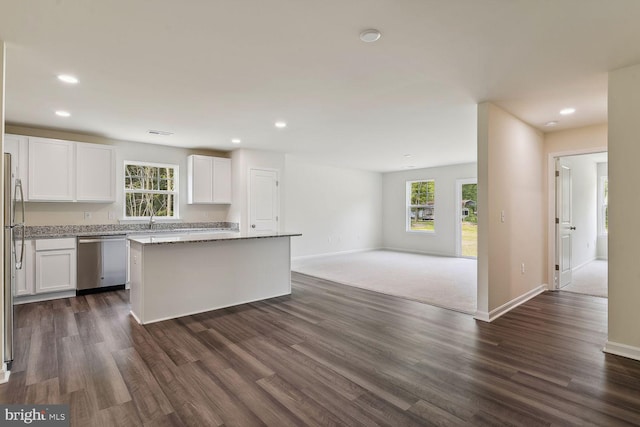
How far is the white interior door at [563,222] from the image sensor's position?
4852 millimetres

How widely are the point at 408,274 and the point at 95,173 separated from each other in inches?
220

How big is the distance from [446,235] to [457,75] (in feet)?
20.9

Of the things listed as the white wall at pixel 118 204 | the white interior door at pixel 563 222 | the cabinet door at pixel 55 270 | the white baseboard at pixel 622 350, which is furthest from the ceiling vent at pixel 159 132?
the white interior door at pixel 563 222

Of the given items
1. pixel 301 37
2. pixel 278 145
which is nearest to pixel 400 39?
pixel 301 37

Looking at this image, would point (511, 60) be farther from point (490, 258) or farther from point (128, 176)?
point (128, 176)

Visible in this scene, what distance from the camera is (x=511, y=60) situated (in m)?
2.59

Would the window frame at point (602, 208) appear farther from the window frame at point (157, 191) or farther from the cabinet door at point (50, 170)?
the cabinet door at point (50, 170)

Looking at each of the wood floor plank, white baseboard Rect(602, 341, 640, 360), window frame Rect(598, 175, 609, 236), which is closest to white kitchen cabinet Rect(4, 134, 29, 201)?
the wood floor plank

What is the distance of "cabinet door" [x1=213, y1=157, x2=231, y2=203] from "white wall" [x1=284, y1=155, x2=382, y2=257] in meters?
1.43

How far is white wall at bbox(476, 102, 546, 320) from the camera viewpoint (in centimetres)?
356

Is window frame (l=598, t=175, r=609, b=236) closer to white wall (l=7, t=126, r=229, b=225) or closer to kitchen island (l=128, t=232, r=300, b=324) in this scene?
kitchen island (l=128, t=232, r=300, b=324)

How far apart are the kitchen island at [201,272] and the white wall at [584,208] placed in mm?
5306

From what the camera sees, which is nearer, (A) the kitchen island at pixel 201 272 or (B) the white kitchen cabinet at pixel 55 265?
(A) the kitchen island at pixel 201 272

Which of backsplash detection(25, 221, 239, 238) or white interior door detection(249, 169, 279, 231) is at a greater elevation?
white interior door detection(249, 169, 279, 231)
